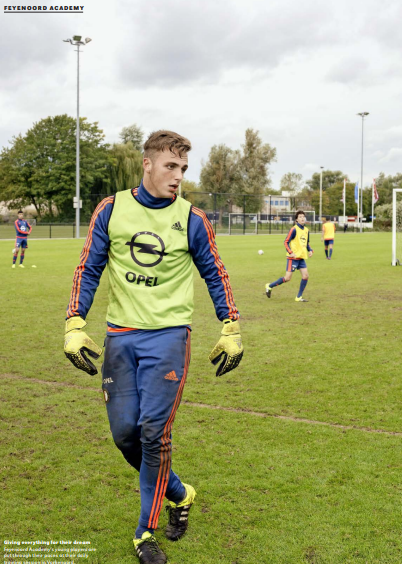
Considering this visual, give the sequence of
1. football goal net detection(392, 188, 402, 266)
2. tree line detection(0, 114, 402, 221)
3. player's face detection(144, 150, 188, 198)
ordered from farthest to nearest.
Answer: tree line detection(0, 114, 402, 221) → football goal net detection(392, 188, 402, 266) → player's face detection(144, 150, 188, 198)

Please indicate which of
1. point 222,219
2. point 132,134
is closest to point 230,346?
point 222,219

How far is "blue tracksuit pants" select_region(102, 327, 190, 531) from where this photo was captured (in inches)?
120

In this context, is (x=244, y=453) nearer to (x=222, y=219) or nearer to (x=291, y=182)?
(x=222, y=219)

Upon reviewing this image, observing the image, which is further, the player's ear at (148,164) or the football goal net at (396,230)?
the football goal net at (396,230)

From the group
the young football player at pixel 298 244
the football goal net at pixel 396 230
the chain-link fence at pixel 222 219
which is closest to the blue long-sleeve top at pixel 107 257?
the young football player at pixel 298 244

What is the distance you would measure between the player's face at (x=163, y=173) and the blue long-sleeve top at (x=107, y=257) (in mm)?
49

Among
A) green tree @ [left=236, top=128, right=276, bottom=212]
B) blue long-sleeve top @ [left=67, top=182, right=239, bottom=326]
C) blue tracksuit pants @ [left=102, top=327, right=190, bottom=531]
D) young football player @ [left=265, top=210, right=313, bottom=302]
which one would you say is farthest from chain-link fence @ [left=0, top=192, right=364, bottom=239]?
blue tracksuit pants @ [left=102, top=327, right=190, bottom=531]

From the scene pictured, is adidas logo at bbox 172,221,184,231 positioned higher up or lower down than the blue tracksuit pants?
higher up

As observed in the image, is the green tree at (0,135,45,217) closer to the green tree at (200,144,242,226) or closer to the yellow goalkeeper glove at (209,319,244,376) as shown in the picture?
the green tree at (200,144,242,226)

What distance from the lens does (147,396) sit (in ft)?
9.95

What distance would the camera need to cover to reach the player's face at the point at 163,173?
10.3 feet

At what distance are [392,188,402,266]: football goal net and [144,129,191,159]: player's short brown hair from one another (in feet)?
63.2

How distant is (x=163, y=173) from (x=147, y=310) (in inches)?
28.7

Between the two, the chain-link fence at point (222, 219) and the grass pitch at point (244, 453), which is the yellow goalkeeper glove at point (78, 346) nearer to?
the grass pitch at point (244, 453)
